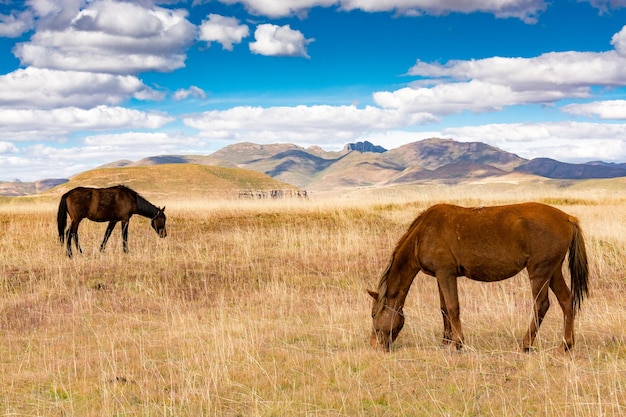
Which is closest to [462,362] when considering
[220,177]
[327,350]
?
[327,350]

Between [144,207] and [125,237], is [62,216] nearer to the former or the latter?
[125,237]

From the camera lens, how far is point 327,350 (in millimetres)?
7449

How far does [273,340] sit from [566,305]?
4017mm

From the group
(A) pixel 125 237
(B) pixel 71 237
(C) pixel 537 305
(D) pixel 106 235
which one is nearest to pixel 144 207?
(A) pixel 125 237

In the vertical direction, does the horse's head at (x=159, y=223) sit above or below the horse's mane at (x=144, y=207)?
below

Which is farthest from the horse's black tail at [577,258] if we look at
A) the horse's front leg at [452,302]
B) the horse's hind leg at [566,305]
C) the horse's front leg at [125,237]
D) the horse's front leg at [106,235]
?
the horse's front leg at [106,235]

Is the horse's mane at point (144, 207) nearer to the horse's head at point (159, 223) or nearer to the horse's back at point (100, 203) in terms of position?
the horse's head at point (159, 223)

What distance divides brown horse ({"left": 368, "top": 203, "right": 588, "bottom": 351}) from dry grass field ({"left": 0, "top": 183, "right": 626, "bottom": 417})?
48 cm

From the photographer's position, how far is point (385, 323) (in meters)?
7.38

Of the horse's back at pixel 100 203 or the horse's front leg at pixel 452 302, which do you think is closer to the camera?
the horse's front leg at pixel 452 302

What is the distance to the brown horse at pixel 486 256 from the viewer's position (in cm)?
704

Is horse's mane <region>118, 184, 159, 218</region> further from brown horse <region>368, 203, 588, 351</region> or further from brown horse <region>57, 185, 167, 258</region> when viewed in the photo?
brown horse <region>368, 203, 588, 351</region>

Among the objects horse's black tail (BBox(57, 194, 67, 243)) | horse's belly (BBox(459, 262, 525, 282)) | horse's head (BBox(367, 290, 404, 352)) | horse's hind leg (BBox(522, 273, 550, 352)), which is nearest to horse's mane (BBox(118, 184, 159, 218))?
horse's black tail (BBox(57, 194, 67, 243))

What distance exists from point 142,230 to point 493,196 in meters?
18.2
